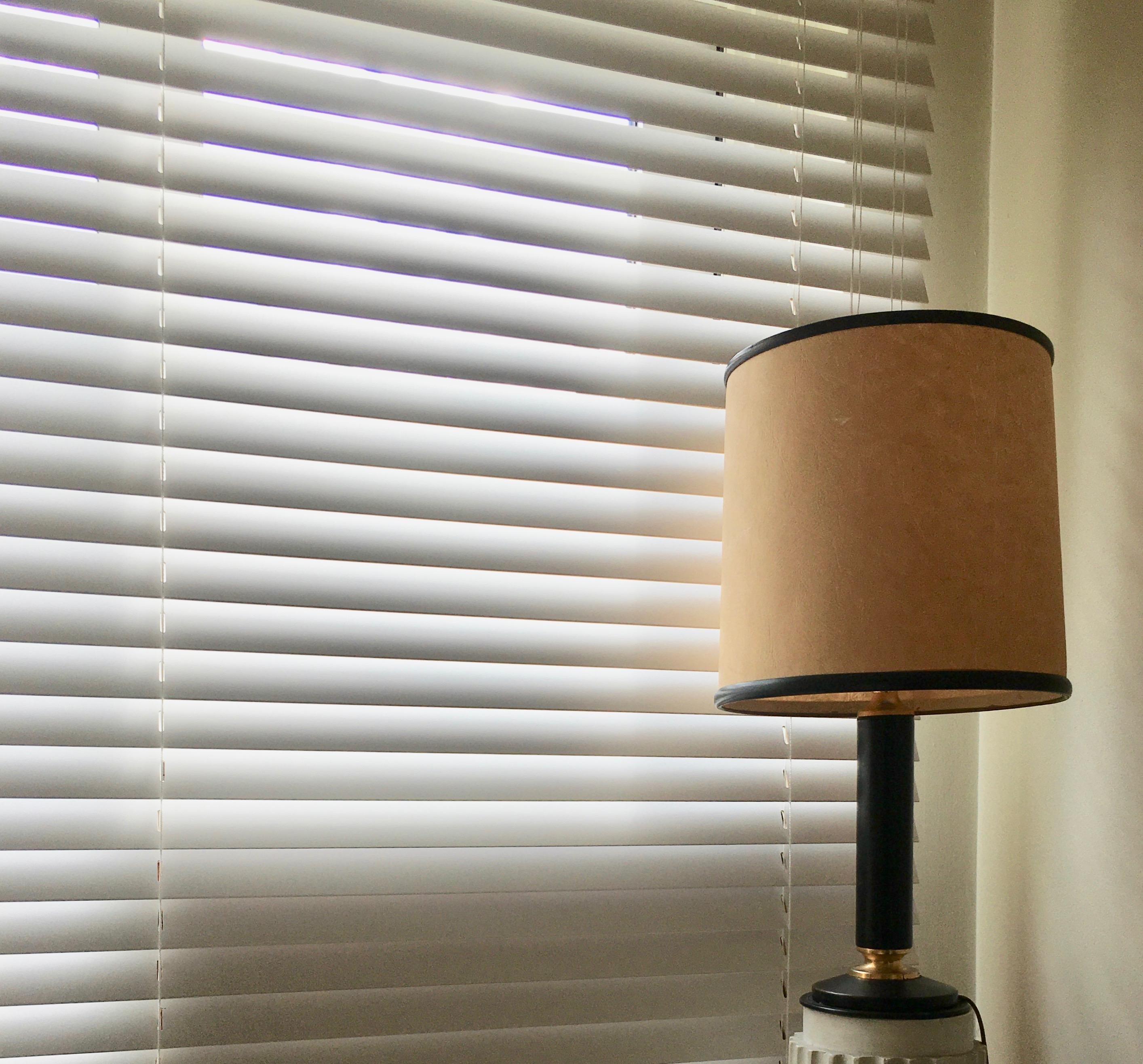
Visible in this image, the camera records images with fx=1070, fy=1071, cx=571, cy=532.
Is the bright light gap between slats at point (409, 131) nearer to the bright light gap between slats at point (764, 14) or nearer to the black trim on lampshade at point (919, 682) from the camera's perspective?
the bright light gap between slats at point (764, 14)

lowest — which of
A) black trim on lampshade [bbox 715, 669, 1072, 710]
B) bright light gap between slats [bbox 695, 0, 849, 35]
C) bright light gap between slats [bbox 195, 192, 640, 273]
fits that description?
black trim on lampshade [bbox 715, 669, 1072, 710]

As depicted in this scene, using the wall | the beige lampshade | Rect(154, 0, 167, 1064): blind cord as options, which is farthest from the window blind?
the beige lampshade

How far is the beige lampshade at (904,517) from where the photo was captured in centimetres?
89

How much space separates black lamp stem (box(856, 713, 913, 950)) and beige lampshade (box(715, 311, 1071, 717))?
15 cm

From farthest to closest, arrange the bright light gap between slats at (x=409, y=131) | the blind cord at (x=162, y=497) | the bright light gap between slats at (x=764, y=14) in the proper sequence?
1. the bright light gap between slats at (x=764, y=14)
2. the bright light gap between slats at (x=409, y=131)
3. the blind cord at (x=162, y=497)

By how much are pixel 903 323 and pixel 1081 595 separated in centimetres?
47

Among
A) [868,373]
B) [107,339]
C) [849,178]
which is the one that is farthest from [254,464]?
[849,178]

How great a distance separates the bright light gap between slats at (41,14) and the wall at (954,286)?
999mm

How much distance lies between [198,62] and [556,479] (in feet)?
1.82

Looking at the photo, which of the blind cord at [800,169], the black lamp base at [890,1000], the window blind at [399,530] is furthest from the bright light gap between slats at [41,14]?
the black lamp base at [890,1000]

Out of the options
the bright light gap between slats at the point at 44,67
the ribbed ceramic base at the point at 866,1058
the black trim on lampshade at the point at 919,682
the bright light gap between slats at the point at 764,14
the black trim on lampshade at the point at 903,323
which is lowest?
the ribbed ceramic base at the point at 866,1058

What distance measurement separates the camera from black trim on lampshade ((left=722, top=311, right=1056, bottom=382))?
921 mm

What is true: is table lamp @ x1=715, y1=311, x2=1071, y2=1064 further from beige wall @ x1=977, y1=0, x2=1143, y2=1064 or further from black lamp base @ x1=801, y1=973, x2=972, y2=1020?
beige wall @ x1=977, y1=0, x2=1143, y2=1064

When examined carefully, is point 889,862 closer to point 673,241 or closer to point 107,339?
point 673,241
